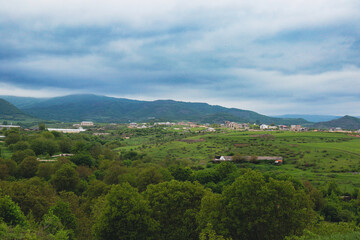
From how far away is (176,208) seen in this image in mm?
31766

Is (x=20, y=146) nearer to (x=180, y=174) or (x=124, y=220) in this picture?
(x=180, y=174)

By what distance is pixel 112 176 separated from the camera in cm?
5644

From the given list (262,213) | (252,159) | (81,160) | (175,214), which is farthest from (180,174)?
(252,159)

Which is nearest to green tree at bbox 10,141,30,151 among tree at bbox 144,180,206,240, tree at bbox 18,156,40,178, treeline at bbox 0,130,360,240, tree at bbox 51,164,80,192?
tree at bbox 18,156,40,178

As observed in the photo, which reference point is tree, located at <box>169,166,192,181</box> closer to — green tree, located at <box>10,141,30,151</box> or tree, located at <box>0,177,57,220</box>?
tree, located at <box>0,177,57,220</box>

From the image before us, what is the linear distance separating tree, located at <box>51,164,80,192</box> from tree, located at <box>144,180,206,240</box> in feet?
80.5

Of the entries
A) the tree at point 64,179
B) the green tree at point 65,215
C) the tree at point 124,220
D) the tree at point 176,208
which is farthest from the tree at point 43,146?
the tree at point 124,220

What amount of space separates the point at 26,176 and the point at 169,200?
150ft

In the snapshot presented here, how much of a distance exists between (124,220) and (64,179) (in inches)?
1144

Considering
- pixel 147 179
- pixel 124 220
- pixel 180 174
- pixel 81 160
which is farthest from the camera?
pixel 81 160

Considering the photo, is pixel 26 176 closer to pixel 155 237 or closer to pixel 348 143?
pixel 155 237

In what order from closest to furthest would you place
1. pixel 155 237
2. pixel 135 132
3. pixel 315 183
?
pixel 155 237 < pixel 315 183 < pixel 135 132

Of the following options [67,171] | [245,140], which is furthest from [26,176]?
[245,140]

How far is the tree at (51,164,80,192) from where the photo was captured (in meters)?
50.8
